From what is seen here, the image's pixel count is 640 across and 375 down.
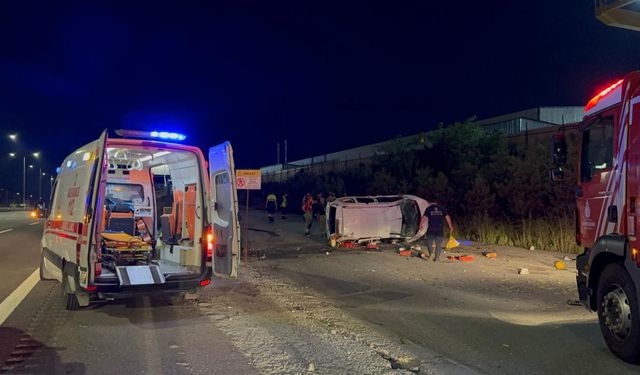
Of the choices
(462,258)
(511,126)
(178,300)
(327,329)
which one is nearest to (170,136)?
(178,300)

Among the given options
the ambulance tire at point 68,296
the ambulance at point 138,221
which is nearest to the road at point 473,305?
the ambulance at point 138,221

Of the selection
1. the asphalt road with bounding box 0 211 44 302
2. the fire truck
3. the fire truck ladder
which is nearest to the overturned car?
the fire truck ladder

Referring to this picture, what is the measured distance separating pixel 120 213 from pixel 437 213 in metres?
7.39

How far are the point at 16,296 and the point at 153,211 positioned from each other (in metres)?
2.75

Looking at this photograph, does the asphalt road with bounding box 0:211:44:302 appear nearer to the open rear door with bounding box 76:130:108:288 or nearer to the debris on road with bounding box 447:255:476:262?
the open rear door with bounding box 76:130:108:288

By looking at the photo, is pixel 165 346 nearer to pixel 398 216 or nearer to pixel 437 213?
pixel 437 213

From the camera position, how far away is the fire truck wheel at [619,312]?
532cm

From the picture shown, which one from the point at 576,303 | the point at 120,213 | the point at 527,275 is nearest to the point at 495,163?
the point at 527,275

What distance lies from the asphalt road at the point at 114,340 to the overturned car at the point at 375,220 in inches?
315

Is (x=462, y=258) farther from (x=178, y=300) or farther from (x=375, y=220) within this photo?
(x=178, y=300)

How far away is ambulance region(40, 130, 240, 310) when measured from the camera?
699cm

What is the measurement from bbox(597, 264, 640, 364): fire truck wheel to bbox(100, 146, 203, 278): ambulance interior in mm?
5151

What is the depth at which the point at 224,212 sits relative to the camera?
27.3 feet

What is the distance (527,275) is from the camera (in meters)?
11.1
